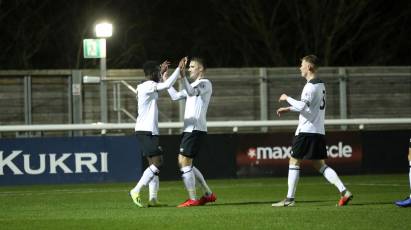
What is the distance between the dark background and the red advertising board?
34.6 ft

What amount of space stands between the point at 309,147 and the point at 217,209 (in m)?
1.56

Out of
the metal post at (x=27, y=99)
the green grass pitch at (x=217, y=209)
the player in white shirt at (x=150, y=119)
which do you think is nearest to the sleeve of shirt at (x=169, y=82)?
the player in white shirt at (x=150, y=119)

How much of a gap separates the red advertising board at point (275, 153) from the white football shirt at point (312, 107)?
8.26 m

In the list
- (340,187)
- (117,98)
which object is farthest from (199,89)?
(117,98)

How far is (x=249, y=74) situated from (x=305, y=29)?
27.6 ft

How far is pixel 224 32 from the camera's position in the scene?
36.4 meters

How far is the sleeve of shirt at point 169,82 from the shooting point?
1448cm

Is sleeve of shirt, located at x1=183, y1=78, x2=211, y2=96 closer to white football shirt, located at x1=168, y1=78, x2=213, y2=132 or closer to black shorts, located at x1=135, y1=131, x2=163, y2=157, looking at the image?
white football shirt, located at x1=168, y1=78, x2=213, y2=132

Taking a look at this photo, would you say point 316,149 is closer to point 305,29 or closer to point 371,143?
point 371,143

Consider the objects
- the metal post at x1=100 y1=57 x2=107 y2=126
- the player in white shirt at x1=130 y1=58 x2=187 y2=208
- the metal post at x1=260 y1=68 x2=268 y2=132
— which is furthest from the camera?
the metal post at x1=260 y1=68 x2=268 y2=132

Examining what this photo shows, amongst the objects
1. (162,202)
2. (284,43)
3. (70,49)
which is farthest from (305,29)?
(162,202)

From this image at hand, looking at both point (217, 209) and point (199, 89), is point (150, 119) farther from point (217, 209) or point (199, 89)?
point (217, 209)

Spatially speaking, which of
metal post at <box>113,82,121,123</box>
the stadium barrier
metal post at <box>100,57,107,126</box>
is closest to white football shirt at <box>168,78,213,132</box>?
the stadium barrier

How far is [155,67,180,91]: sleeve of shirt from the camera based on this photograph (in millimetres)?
14481
